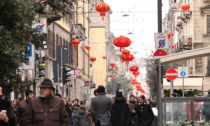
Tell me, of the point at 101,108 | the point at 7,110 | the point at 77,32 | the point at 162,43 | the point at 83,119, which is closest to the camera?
the point at 7,110

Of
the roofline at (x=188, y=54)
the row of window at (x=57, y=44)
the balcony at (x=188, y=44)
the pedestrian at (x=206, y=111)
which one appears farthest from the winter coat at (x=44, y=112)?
the balcony at (x=188, y=44)

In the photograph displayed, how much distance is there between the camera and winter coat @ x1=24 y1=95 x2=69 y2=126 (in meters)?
9.38

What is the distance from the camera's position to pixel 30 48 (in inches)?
688

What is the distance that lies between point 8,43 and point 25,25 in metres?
1.82

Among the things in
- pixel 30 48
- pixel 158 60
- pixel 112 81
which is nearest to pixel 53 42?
pixel 30 48

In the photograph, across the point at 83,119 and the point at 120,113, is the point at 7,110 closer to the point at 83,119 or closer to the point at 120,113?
the point at 120,113

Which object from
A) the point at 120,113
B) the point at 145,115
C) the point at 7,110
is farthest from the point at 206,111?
the point at 145,115

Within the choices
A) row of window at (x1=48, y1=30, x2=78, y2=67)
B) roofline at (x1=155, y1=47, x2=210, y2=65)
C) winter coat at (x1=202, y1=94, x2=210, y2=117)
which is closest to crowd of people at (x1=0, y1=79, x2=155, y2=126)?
roofline at (x1=155, y1=47, x2=210, y2=65)

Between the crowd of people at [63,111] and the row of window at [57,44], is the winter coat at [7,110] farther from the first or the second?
the row of window at [57,44]

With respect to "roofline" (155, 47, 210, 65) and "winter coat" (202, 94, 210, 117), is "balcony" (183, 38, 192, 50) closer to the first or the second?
"winter coat" (202, 94, 210, 117)

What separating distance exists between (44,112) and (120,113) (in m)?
7.28

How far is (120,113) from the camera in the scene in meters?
16.5

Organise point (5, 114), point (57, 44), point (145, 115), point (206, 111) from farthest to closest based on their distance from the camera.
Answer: point (57, 44) < point (145, 115) < point (206, 111) < point (5, 114)

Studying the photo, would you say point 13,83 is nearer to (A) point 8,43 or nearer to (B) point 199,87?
(A) point 8,43
